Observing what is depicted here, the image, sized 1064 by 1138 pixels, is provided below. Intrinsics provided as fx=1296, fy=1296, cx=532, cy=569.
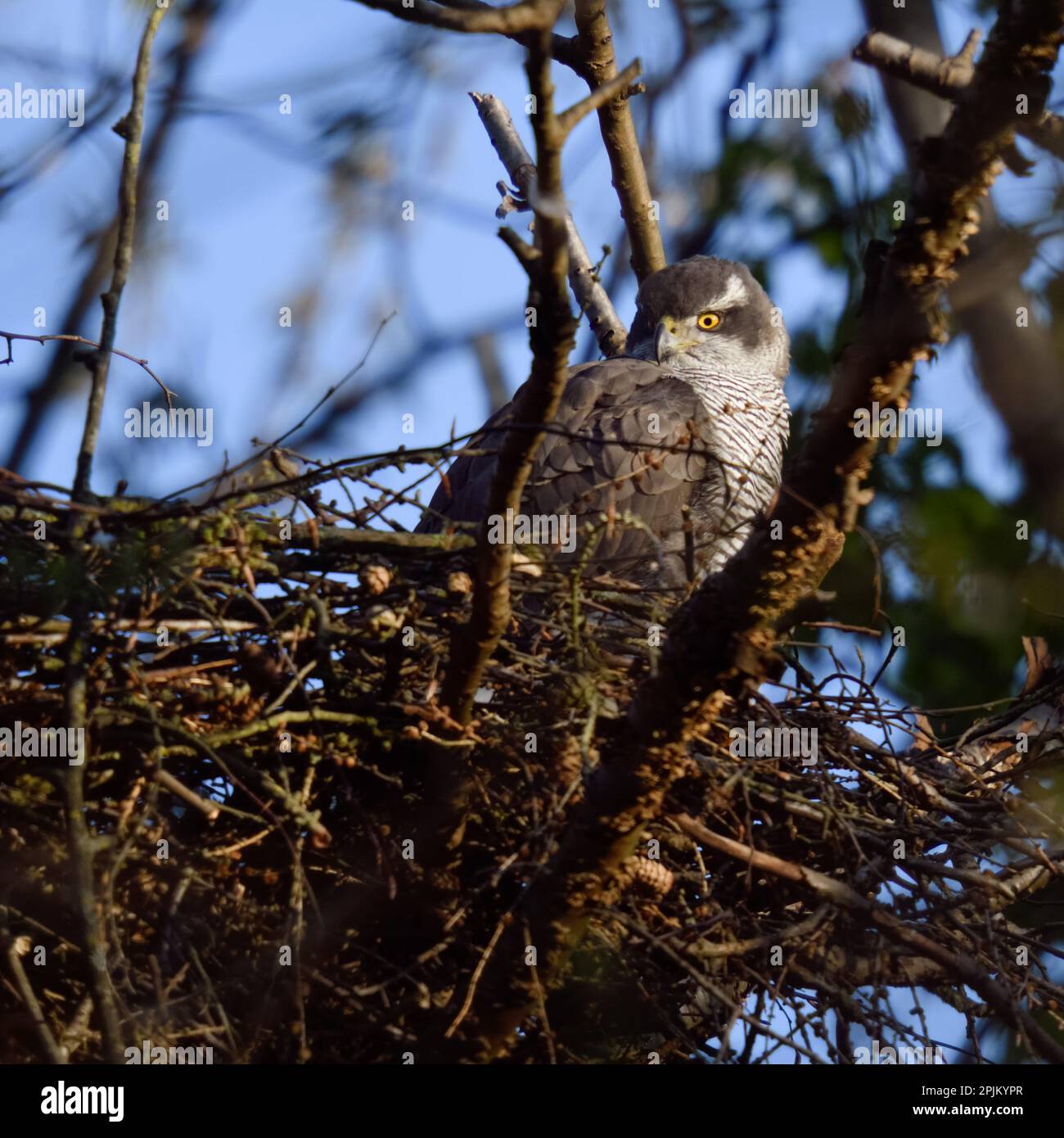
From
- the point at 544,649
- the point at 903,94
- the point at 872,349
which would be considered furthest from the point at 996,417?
the point at 544,649

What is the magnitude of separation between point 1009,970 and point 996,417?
1.66 m

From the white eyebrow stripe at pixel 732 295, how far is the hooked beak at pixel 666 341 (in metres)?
0.23

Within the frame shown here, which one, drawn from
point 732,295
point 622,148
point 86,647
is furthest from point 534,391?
point 732,295

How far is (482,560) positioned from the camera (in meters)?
2.80

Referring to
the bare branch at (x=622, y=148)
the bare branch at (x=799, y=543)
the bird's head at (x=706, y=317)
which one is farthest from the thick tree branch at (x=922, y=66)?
the bird's head at (x=706, y=317)

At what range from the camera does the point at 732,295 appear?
244 inches

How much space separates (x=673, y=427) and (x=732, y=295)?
1.34 meters

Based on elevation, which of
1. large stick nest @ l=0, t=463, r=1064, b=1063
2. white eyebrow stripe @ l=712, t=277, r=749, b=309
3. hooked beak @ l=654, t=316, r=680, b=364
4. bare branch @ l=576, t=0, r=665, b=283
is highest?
bare branch @ l=576, t=0, r=665, b=283

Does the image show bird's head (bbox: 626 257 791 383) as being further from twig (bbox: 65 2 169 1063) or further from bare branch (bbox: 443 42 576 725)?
twig (bbox: 65 2 169 1063)

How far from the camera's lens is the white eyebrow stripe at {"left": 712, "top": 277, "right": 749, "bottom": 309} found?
6176mm

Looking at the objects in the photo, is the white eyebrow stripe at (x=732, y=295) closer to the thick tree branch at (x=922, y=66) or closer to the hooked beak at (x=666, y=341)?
the hooked beak at (x=666, y=341)

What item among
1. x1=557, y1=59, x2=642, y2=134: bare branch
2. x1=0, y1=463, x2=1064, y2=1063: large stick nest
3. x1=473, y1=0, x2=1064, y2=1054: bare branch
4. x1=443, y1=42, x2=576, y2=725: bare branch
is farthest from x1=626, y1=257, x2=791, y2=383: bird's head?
x1=557, y1=59, x2=642, y2=134: bare branch

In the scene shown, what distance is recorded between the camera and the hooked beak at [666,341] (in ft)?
20.3
